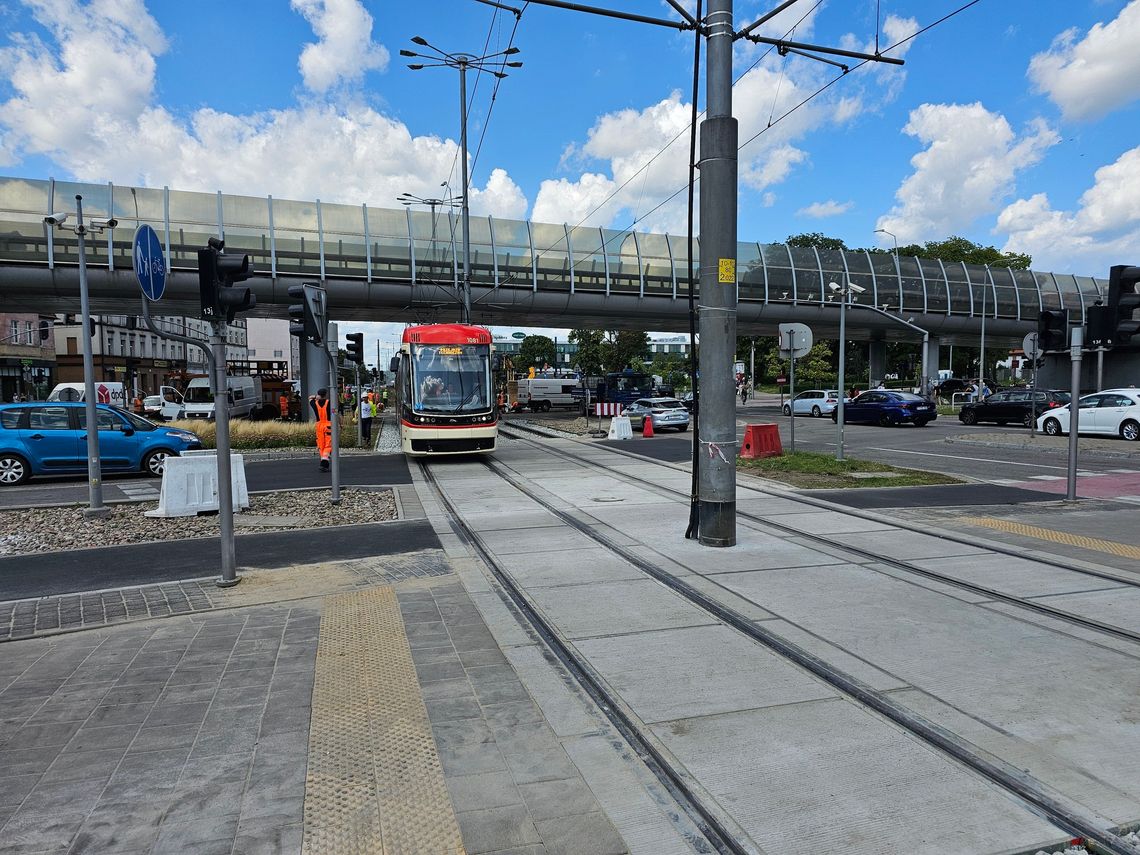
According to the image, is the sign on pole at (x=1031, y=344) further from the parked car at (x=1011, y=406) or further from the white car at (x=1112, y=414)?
the parked car at (x=1011, y=406)

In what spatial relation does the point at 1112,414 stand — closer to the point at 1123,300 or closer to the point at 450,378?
the point at 1123,300

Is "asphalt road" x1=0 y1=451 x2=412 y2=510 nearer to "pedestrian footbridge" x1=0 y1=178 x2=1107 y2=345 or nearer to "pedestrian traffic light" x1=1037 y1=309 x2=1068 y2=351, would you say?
"pedestrian footbridge" x1=0 y1=178 x2=1107 y2=345

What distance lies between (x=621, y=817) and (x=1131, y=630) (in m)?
4.39

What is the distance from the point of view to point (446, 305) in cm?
3388

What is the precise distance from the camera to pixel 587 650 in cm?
511

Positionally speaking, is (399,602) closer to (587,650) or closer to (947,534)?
(587,650)

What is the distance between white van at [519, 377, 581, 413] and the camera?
53.7 m

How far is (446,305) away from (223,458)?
27806 mm

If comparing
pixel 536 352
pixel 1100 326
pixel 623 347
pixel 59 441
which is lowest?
pixel 59 441

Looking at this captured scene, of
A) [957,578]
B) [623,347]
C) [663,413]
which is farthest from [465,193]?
[623,347]

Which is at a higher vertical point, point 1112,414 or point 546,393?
point 546,393

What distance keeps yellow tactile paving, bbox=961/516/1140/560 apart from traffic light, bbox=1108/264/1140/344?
321 cm

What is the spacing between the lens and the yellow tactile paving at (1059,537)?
8055 millimetres

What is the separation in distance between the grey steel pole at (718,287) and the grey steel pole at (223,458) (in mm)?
4877
